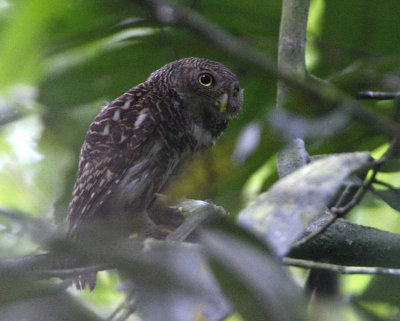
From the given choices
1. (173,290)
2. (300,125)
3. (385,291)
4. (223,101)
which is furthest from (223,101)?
(173,290)

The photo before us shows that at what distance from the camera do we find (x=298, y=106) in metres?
1.40

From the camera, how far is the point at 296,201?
1164mm

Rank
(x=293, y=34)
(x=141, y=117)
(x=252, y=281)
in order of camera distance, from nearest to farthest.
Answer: (x=252, y=281)
(x=293, y=34)
(x=141, y=117)

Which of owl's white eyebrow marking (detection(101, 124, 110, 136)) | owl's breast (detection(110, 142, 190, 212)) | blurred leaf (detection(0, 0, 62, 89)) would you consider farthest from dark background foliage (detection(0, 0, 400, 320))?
owl's breast (detection(110, 142, 190, 212))

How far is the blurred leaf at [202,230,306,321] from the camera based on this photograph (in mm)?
846

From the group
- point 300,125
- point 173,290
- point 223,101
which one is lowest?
point 223,101

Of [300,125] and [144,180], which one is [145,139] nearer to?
[144,180]

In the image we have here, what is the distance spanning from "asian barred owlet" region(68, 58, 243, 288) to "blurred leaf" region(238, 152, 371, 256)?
1764mm

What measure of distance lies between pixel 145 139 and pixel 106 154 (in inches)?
8.7

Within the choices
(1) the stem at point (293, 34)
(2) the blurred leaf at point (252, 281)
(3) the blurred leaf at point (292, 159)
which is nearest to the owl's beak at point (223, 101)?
(1) the stem at point (293, 34)

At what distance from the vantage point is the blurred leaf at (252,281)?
846 millimetres

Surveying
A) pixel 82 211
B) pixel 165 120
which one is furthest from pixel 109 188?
pixel 165 120

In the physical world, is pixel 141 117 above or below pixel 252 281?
below

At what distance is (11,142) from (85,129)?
3.29 ft
